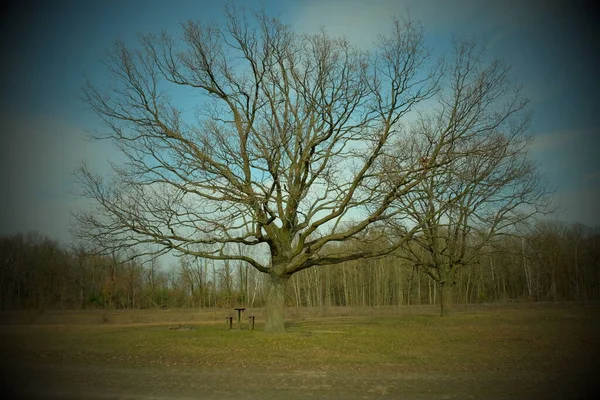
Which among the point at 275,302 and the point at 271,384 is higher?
the point at 275,302

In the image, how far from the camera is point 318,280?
67.3 metres

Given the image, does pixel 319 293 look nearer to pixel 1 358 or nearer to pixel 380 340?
pixel 380 340

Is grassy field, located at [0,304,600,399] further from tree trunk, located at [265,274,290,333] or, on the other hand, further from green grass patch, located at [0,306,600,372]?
tree trunk, located at [265,274,290,333]

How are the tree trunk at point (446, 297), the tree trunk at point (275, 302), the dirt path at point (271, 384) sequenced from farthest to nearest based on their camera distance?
the tree trunk at point (446, 297) → the tree trunk at point (275, 302) → the dirt path at point (271, 384)

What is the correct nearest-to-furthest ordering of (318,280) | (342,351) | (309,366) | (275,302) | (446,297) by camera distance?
(309,366) < (342,351) < (275,302) < (446,297) < (318,280)

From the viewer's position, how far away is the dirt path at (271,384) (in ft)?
24.7

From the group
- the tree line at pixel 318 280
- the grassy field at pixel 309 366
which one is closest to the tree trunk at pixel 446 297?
the tree line at pixel 318 280

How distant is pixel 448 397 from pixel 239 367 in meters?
5.05

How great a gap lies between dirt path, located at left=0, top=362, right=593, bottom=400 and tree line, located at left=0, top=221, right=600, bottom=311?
8899 millimetres

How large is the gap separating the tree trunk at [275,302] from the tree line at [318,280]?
6.54m

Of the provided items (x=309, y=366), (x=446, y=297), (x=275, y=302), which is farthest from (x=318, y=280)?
(x=309, y=366)

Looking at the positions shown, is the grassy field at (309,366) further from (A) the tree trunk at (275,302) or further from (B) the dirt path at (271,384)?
(A) the tree trunk at (275,302)

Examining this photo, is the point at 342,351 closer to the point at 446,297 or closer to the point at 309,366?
the point at 309,366

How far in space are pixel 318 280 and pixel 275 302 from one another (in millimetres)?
49490
